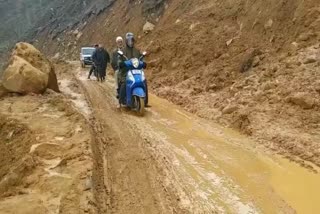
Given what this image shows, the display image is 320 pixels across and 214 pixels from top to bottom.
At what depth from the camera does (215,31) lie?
1653cm

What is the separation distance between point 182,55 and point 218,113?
6.23m

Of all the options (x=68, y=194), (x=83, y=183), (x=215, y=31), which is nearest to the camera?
(x=68, y=194)

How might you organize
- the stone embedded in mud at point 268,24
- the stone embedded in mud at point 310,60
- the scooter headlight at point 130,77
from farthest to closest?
the stone embedded in mud at point 268,24, the scooter headlight at point 130,77, the stone embedded in mud at point 310,60

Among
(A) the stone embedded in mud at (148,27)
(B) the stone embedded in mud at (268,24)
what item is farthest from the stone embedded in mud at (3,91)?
(A) the stone embedded in mud at (148,27)

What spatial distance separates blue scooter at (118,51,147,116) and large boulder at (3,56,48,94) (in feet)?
8.93

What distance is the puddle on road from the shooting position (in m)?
6.23

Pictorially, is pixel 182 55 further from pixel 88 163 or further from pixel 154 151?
pixel 88 163

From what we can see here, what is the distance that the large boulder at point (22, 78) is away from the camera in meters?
12.6

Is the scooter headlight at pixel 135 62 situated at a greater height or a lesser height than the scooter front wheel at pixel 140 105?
greater

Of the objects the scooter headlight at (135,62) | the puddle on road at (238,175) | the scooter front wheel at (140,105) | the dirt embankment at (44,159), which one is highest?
the scooter headlight at (135,62)

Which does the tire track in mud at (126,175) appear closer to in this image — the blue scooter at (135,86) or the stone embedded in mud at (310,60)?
the blue scooter at (135,86)

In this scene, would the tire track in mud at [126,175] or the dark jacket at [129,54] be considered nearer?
the tire track in mud at [126,175]

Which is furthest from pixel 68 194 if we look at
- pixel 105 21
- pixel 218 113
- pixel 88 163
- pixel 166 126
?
pixel 105 21

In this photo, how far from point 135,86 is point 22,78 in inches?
129
